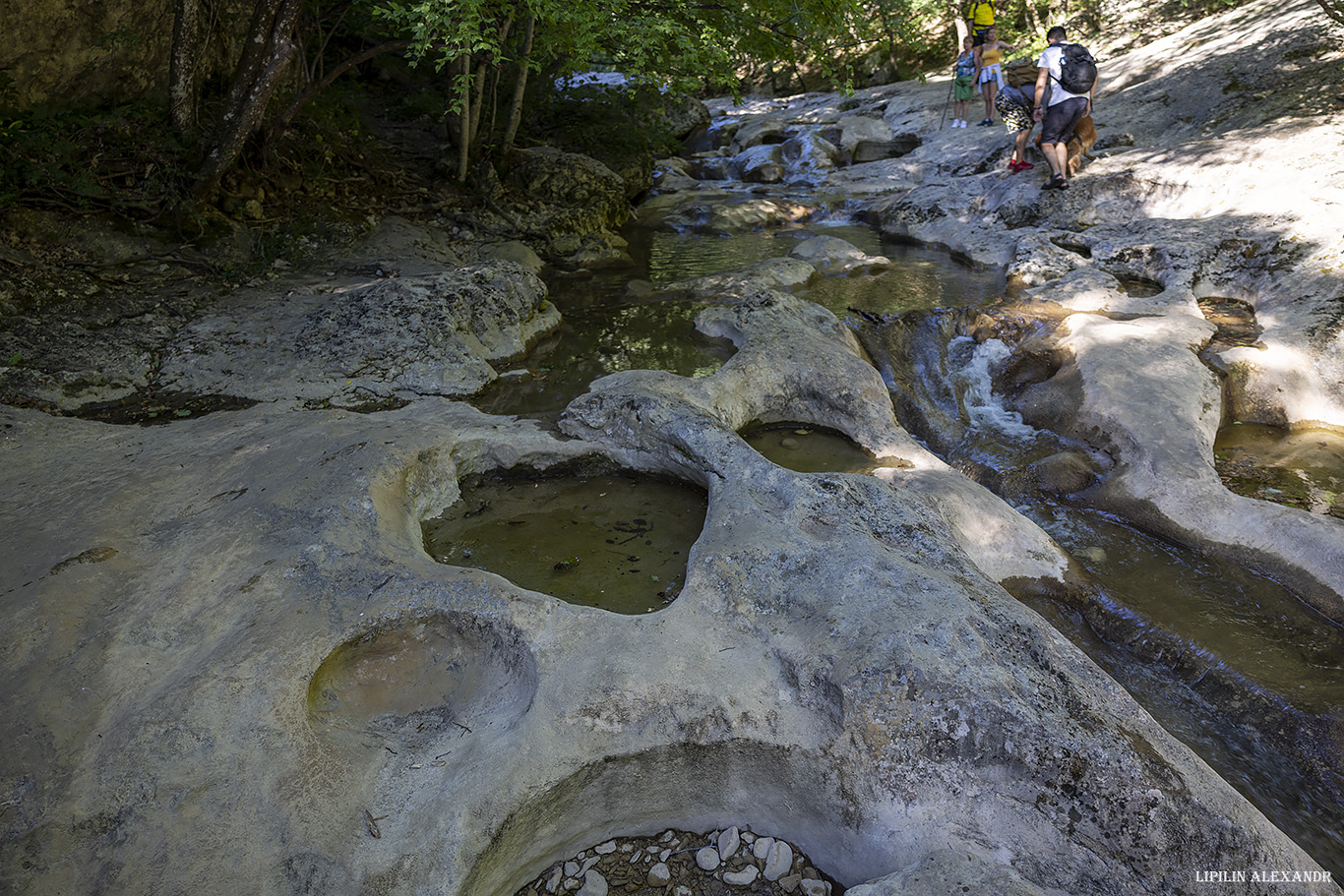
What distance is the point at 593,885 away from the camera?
275 centimetres

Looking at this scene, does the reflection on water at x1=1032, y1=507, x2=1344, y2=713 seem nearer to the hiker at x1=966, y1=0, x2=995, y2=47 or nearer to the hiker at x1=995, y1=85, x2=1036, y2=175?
the hiker at x1=995, y1=85, x2=1036, y2=175

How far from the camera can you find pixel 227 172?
7.91 m

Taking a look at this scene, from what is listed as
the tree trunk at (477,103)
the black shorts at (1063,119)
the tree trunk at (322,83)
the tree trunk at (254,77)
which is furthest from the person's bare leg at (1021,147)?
the tree trunk at (254,77)

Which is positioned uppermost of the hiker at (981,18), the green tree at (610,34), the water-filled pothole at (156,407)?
the hiker at (981,18)

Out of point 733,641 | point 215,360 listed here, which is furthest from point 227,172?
point 733,641

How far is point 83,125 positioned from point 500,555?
6788 millimetres

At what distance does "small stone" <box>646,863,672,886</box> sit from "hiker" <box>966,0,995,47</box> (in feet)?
45.9

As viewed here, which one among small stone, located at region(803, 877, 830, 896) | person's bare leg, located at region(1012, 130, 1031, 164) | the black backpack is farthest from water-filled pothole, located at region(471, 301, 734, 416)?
person's bare leg, located at region(1012, 130, 1031, 164)

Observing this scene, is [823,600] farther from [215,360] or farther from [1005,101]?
[1005,101]

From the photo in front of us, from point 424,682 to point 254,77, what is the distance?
6.76 meters

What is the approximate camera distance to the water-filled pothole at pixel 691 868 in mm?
2738

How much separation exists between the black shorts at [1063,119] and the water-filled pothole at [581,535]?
342 inches

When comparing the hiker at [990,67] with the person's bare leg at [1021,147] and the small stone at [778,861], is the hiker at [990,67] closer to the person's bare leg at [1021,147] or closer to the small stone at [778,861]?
the person's bare leg at [1021,147]

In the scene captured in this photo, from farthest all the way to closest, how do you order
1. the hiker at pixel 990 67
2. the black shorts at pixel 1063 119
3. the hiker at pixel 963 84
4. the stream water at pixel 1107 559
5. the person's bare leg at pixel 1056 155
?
the hiker at pixel 963 84 → the hiker at pixel 990 67 → the person's bare leg at pixel 1056 155 → the black shorts at pixel 1063 119 → the stream water at pixel 1107 559
